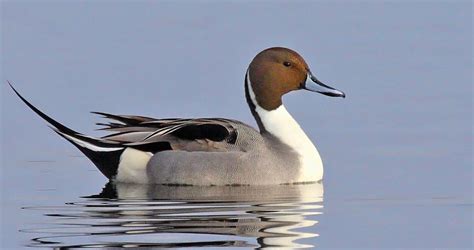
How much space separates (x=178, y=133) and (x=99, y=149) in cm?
70

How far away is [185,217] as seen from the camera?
34.6ft

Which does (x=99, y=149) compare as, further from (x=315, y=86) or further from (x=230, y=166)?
(x=315, y=86)

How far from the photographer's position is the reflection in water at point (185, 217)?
9.72 metres

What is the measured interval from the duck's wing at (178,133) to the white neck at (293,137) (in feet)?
1.27

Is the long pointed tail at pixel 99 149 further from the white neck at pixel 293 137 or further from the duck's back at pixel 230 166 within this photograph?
the white neck at pixel 293 137

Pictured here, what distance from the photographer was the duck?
40.1ft

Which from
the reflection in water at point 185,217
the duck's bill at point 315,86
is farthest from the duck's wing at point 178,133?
the duck's bill at point 315,86

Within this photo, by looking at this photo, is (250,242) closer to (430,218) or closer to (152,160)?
(430,218)

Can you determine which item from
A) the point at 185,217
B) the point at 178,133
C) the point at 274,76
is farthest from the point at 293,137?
the point at 185,217

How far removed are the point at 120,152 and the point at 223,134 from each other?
0.88 m

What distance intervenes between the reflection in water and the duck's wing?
1.24 feet

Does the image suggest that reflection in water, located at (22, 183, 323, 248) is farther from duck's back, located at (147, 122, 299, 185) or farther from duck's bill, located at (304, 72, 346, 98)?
duck's bill, located at (304, 72, 346, 98)

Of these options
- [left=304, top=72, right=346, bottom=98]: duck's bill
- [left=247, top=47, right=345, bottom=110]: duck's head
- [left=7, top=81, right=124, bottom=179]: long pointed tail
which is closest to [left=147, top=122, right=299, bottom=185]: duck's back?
[left=7, top=81, right=124, bottom=179]: long pointed tail

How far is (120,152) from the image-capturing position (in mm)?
12547
